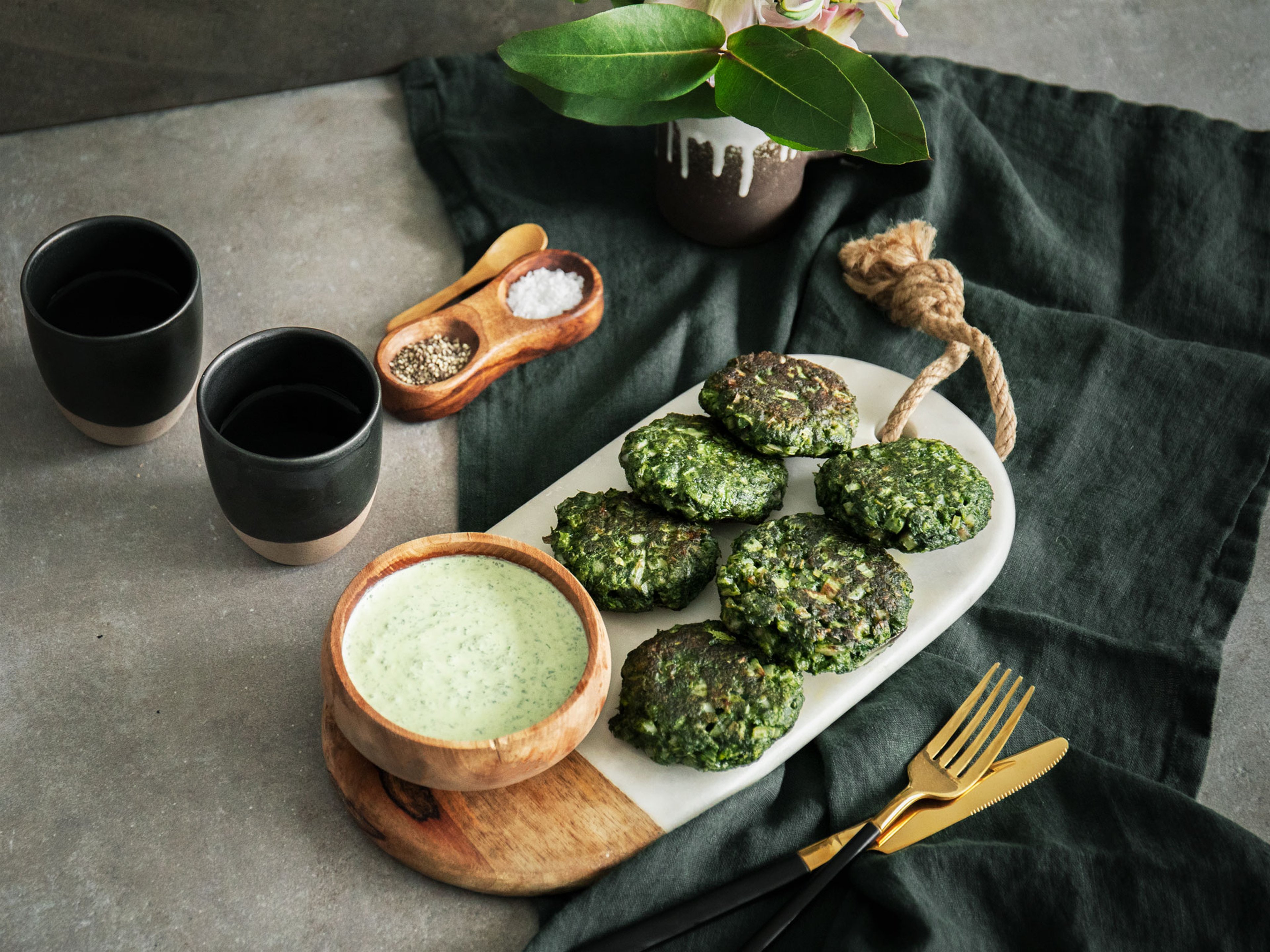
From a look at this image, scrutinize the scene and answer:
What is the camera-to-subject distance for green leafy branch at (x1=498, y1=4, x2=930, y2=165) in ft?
6.08

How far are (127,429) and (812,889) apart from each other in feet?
4.53

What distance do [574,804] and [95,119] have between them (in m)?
2.02

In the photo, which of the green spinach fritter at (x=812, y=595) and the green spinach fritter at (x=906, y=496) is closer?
the green spinach fritter at (x=812, y=595)

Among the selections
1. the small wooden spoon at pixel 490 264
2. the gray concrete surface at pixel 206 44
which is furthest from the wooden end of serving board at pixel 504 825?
the gray concrete surface at pixel 206 44

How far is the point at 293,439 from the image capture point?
180 cm

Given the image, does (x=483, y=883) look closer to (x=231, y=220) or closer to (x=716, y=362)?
(x=716, y=362)

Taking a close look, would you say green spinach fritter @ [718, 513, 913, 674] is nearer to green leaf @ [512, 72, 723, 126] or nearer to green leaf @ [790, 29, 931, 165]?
green leaf @ [790, 29, 931, 165]

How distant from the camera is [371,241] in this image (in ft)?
7.91

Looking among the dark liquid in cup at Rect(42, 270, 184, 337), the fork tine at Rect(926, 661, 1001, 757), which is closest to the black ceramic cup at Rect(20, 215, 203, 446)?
the dark liquid in cup at Rect(42, 270, 184, 337)

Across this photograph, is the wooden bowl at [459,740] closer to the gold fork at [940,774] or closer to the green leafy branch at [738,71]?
the gold fork at [940,774]

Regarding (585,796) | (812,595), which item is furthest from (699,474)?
(585,796)

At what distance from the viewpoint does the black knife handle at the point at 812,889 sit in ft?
4.77

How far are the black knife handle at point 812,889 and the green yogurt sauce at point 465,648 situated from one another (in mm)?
417

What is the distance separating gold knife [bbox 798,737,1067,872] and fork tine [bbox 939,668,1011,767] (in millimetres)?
54
